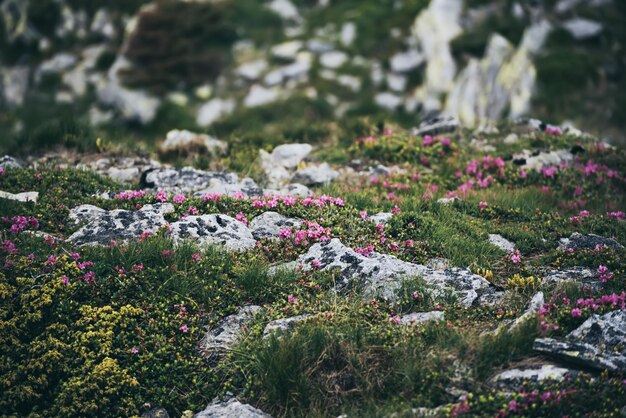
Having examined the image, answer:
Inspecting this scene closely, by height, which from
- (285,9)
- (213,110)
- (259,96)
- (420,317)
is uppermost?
(285,9)

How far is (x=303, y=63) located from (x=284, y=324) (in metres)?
18.3

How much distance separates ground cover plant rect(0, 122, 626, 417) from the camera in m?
6.20

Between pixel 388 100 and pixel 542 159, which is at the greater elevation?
pixel 542 159

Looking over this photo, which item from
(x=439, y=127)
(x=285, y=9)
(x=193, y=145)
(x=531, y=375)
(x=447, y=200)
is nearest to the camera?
(x=531, y=375)

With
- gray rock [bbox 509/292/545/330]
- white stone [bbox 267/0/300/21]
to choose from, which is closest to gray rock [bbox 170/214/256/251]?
gray rock [bbox 509/292/545/330]

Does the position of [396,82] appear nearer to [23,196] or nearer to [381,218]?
[381,218]

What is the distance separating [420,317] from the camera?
7.11 metres

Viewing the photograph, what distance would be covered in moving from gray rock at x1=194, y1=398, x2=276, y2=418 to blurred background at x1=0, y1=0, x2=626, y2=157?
14269 millimetres

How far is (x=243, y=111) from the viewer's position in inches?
859

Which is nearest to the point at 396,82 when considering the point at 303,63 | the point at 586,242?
the point at 303,63

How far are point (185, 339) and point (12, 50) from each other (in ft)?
78.7

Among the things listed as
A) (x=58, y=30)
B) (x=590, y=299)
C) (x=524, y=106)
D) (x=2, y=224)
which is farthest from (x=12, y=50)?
(x=590, y=299)

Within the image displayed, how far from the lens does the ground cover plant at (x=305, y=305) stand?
6199mm

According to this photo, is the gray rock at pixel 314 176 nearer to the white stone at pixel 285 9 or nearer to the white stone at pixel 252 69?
the white stone at pixel 252 69
